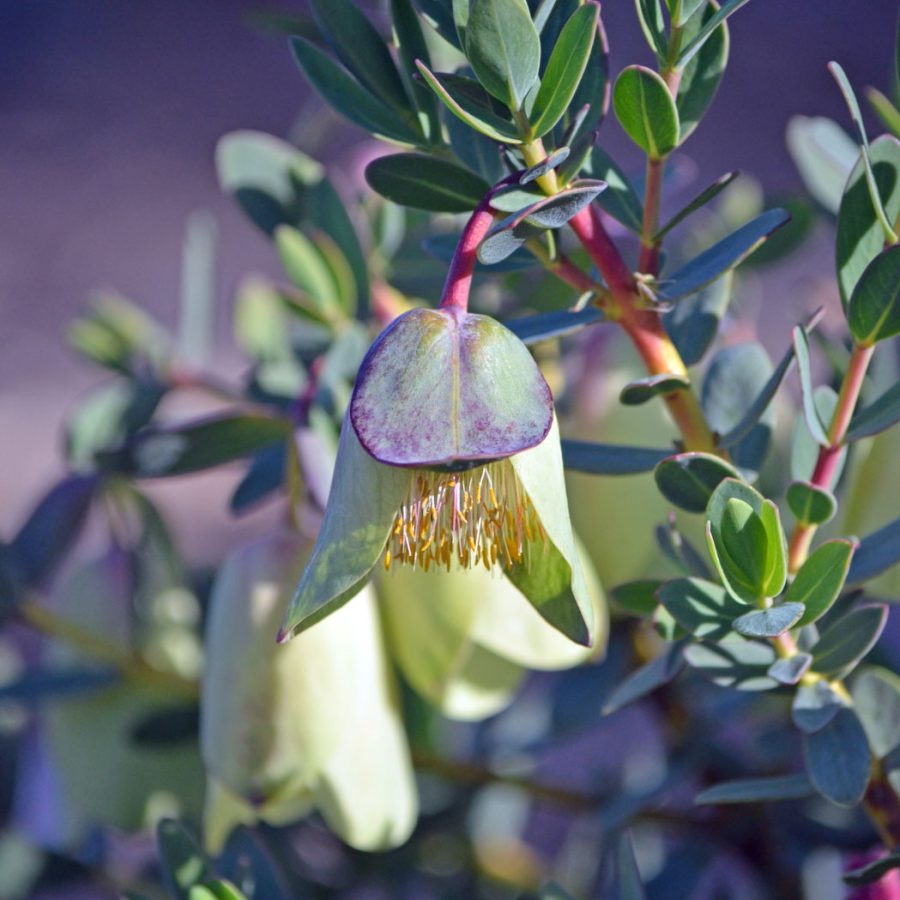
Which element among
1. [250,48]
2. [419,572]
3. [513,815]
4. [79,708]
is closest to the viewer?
[419,572]

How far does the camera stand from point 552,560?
43 cm

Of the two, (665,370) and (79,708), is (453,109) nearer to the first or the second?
(665,370)

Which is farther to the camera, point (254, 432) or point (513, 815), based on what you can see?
point (513, 815)

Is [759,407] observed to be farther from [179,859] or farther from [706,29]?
[179,859]

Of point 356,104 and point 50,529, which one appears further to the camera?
point 50,529

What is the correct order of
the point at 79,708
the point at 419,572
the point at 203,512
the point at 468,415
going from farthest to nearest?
the point at 203,512 < the point at 79,708 < the point at 419,572 < the point at 468,415

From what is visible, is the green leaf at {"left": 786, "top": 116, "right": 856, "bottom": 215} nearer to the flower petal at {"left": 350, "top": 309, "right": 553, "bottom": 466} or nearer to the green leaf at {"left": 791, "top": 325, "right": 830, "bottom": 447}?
the green leaf at {"left": 791, "top": 325, "right": 830, "bottom": 447}

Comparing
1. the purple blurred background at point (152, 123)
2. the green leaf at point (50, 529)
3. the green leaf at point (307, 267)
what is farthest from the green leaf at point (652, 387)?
the purple blurred background at point (152, 123)

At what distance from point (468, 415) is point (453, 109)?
0.10 metres

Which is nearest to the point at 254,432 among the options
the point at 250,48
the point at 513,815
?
the point at 513,815

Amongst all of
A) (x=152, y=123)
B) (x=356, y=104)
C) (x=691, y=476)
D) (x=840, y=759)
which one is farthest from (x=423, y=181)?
(x=152, y=123)

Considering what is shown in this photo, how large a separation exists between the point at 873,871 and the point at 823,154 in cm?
34

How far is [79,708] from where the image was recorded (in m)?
0.73

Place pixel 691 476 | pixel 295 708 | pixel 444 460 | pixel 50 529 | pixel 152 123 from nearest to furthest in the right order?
pixel 444 460 < pixel 691 476 < pixel 295 708 < pixel 50 529 < pixel 152 123
